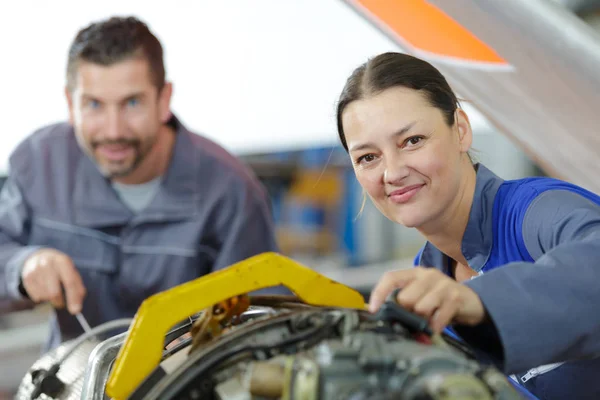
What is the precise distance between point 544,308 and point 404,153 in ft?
0.70

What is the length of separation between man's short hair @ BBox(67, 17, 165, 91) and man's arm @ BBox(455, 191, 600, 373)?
112cm

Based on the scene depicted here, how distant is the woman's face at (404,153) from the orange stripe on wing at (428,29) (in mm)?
451

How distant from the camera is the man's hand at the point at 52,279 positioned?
4.03 feet

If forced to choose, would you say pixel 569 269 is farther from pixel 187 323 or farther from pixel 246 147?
pixel 246 147

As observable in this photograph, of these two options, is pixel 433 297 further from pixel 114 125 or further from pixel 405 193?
pixel 114 125

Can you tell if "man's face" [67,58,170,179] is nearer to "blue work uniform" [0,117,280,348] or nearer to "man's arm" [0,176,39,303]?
"blue work uniform" [0,117,280,348]

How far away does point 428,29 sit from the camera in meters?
1.20

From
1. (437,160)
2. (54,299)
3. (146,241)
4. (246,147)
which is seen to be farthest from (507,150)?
(437,160)

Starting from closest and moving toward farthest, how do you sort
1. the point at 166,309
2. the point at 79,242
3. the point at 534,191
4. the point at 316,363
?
the point at 316,363 → the point at 166,309 → the point at 534,191 → the point at 79,242

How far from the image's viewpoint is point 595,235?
0.57 metres

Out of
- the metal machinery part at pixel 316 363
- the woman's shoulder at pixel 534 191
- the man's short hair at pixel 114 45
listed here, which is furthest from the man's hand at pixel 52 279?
the woman's shoulder at pixel 534 191

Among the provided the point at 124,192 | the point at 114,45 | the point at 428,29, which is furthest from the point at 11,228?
the point at 428,29

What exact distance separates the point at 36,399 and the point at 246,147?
1.92 meters

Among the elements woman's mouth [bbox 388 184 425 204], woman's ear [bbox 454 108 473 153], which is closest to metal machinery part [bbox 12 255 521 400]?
woman's mouth [bbox 388 184 425 204]
